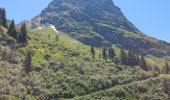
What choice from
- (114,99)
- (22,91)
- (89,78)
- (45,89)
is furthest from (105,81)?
(22,91)

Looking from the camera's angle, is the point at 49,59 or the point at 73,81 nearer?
the point at 73,81

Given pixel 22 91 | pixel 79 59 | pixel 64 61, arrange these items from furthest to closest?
1. pixel 79 59
2. pixel 64 61
3. pixel 22 91

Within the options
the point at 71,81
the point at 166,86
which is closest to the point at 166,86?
the point at 166,86

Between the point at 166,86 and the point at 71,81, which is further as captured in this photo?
the point at 166,86

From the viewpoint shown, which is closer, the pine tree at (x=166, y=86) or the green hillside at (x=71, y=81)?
the green hillside at (x=71, y=81)

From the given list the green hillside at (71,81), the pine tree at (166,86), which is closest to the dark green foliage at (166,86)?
the pine tree at (166,86)

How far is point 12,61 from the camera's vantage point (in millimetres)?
164625

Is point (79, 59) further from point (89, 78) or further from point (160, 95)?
point (160, 95)

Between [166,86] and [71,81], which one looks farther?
[166,86]

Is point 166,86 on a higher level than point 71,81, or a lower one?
lower

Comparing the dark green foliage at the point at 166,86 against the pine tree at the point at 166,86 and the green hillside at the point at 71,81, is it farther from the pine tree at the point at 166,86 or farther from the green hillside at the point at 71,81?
the green hillside at the point at 71,81

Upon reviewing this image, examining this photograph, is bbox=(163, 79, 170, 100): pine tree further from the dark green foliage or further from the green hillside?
the green hillside

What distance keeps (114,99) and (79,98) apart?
46.6 ft

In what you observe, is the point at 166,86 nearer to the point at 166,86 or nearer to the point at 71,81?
the point at 166,86
